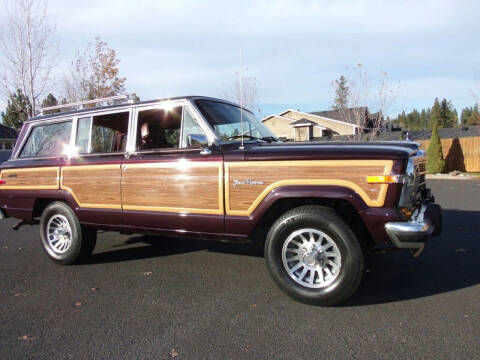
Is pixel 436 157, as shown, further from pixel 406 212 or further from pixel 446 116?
pixel 446 116

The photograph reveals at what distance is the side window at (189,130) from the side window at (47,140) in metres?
1.85

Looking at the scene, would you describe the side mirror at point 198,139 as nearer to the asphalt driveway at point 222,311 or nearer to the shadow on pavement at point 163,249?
the asphalt driveway at point 222,311

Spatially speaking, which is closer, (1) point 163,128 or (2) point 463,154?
(1) point 163,128

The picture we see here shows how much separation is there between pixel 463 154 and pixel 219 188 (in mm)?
22665

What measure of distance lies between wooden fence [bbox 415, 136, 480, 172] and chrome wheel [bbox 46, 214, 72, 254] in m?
22.9

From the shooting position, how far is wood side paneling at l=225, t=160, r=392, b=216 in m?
3.21

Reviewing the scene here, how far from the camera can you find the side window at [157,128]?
4.44 m

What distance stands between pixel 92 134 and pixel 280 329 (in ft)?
11.3

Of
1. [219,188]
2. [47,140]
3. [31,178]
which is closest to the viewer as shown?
[219,188]

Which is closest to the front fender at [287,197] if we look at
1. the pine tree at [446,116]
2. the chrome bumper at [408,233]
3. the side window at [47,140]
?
the chrome bumper at [408,233]

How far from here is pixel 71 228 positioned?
4.77m

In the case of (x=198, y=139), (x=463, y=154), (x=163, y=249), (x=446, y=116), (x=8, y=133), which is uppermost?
(x=446, y=116)

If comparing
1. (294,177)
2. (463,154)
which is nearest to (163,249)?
(294,177)

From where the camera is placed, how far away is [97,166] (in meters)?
4.57
